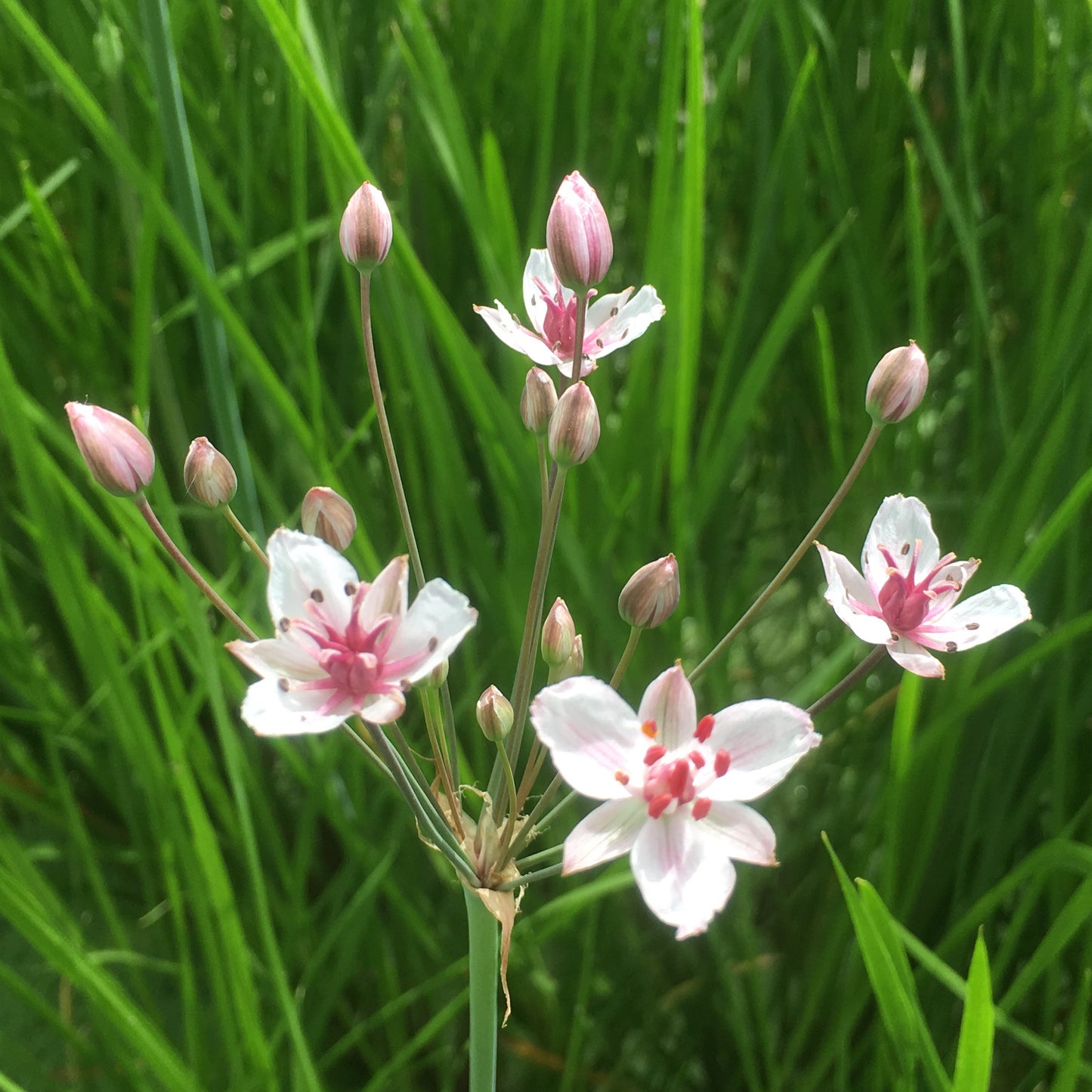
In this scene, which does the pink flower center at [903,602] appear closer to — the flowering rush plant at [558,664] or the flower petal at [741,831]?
the flowering rush plant at [558,664]

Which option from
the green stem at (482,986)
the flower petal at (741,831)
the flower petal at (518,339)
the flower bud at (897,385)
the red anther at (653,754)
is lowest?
the green stem at (482,986)

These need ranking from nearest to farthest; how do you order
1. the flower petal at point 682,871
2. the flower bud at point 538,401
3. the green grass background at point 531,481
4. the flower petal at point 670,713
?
the flower petal at point 682,871
the flower petal at point 670,713
the flower bud at point 538,401
the green grass background at point 531,481

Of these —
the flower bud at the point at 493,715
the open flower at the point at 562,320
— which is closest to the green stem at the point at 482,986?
the flower bud at the point at 493,715

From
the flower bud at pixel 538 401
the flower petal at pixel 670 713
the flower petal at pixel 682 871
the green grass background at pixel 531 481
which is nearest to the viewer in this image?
the flower petal at pixel 682 871

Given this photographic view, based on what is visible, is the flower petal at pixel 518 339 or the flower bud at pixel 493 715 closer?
the flower bud at pixel 493 715

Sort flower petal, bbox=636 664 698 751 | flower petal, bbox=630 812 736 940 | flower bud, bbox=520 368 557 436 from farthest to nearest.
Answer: flower bud, bbox=520 368 557 436 → flower petal, bbox=636 664 698 751 → flower petal, bbox=630 812 736 940

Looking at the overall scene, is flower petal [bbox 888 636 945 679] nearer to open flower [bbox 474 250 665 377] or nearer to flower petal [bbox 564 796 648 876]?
flower petal [bbox 564 796 648 876]

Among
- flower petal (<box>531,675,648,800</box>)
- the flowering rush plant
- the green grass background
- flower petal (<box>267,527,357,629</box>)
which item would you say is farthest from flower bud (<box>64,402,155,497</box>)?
flower petal (<box>531,675,648,800</box>)
